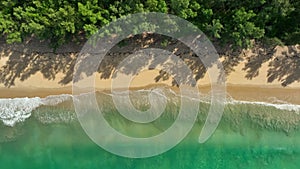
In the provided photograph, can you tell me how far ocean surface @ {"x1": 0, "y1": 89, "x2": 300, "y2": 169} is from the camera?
1157 centimetres

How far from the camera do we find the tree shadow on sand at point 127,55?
12.1 m

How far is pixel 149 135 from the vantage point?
38.9 feet

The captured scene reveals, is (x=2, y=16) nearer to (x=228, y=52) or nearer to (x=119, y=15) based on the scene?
(x=119, y=15)

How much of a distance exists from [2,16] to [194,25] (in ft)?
18.3

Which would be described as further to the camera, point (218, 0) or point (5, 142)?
point (5, 142)

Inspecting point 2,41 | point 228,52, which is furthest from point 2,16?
point 228,52

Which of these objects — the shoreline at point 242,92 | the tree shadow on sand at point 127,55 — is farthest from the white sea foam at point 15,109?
the tree shadow on sand at point 127,55

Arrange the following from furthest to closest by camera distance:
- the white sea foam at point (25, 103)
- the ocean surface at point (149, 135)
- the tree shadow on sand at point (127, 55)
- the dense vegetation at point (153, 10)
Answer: the white sea foam at point (25, 103), the tree shadow on sand at point (127, 55), the ocean surface at point (149, 135), the dense vegetation at point (153, 10)

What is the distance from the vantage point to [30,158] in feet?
38.5

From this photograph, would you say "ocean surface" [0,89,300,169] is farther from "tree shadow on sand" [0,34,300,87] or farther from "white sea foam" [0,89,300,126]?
"tree shadow on sand" [0,34,300,87]

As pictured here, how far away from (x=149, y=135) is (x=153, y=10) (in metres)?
3.73

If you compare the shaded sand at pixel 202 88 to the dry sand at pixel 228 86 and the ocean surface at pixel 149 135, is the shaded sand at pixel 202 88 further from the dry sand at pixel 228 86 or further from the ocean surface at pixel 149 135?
the ocean surface at pixel 149 135

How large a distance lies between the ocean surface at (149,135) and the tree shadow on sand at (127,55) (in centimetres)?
75

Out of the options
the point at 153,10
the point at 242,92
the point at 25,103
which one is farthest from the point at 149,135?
the point at 25,103
